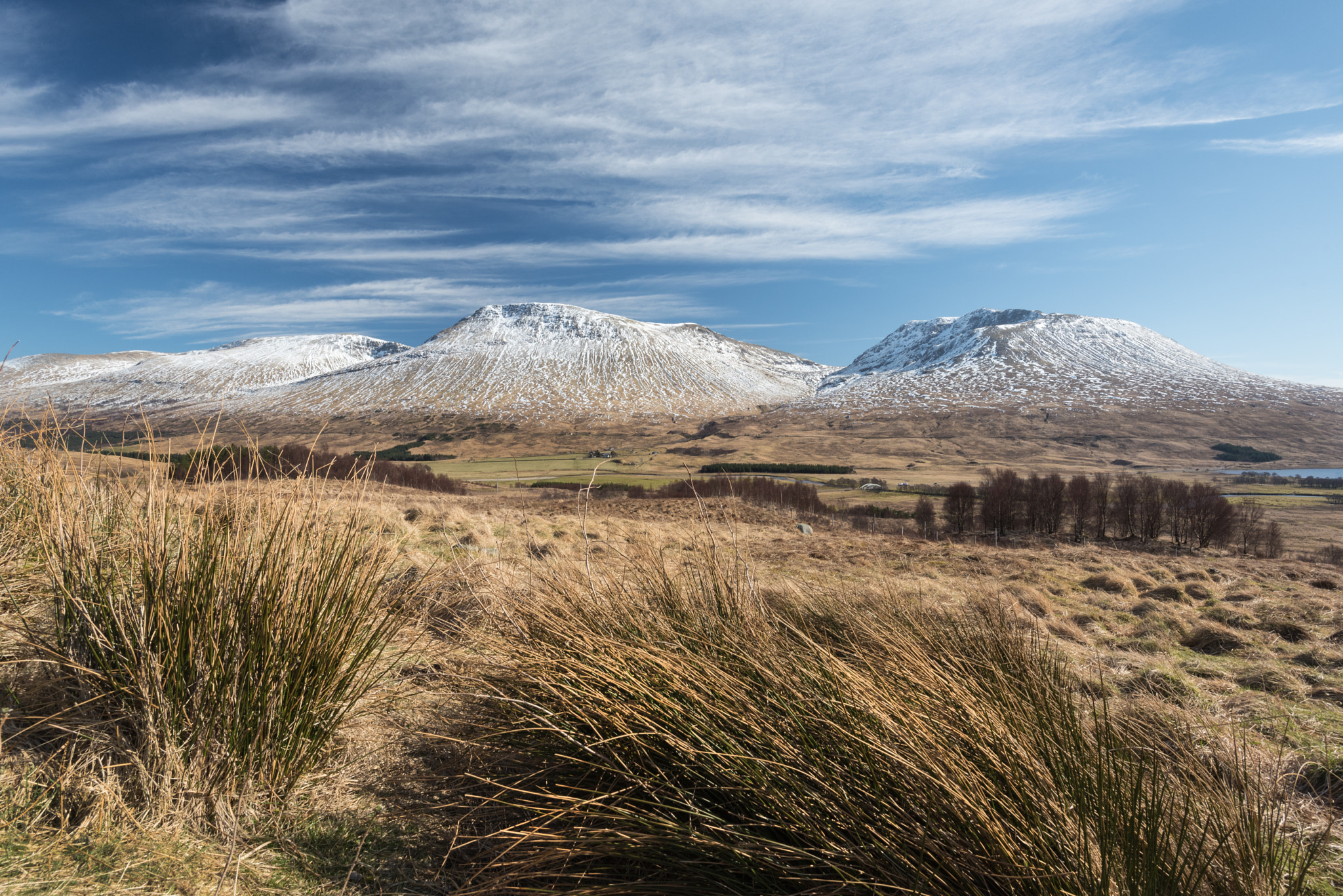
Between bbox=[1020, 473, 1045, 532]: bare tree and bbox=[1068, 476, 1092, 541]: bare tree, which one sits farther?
bbox=[1020, 473, 1045, 532]: bare tree

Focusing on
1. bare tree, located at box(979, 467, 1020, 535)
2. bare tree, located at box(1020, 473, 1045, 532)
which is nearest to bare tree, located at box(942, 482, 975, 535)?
bare tree, located at box(979, 467, 1020, 535)

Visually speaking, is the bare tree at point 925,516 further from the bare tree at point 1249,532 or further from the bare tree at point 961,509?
the bare tree at point 1249,532

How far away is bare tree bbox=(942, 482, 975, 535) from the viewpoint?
48750mm

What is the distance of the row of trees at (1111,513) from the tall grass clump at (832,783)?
45.1 meters

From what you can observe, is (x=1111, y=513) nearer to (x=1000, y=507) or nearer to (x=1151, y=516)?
(x=1151, y=516)

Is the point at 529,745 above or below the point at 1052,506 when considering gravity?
above

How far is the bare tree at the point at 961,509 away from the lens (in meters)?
48.8

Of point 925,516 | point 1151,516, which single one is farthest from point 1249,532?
point 925,516

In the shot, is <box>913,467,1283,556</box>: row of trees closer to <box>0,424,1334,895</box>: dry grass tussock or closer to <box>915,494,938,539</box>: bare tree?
<box>915,494,938,539</box>: bare tree

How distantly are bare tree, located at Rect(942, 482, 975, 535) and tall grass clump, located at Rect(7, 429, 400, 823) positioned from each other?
170ft

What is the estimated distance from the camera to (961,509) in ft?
162

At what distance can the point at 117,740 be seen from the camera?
2.22 metres

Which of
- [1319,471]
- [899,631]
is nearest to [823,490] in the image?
[899,631]

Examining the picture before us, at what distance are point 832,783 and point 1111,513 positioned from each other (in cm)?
5331
